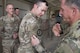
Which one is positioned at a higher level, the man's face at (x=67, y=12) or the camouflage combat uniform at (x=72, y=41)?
the man's face at (x=67, y=12)

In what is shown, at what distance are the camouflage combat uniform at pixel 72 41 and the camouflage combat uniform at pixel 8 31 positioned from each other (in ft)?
12.7

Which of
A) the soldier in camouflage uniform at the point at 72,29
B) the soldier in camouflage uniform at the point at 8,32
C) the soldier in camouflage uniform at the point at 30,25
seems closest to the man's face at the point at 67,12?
the soldier in camouflage uniform at the point at 72,29

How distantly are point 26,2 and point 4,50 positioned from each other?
5.74 m

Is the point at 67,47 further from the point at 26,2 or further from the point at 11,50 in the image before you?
the point at 26,2

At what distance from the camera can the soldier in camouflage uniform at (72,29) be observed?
179cm

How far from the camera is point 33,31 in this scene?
11.1ft

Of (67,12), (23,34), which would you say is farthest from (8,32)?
(67,12)

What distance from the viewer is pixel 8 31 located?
565 centimetres

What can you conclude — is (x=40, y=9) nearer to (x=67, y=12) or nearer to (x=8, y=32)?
(x=67, y=12)

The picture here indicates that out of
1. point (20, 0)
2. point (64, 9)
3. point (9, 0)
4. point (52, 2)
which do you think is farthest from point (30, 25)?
point (20, 0)

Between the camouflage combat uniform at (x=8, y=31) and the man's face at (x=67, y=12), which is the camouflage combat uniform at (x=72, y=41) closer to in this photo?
the man's face at (x=67, y=12)

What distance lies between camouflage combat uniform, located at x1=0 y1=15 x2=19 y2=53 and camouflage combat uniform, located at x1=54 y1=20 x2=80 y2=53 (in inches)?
152

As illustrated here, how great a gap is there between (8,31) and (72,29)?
3.91m

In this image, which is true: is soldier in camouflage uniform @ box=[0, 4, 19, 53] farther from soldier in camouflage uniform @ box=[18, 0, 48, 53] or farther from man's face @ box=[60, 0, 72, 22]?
man's face @ box=[60, 0, 72, 22]
